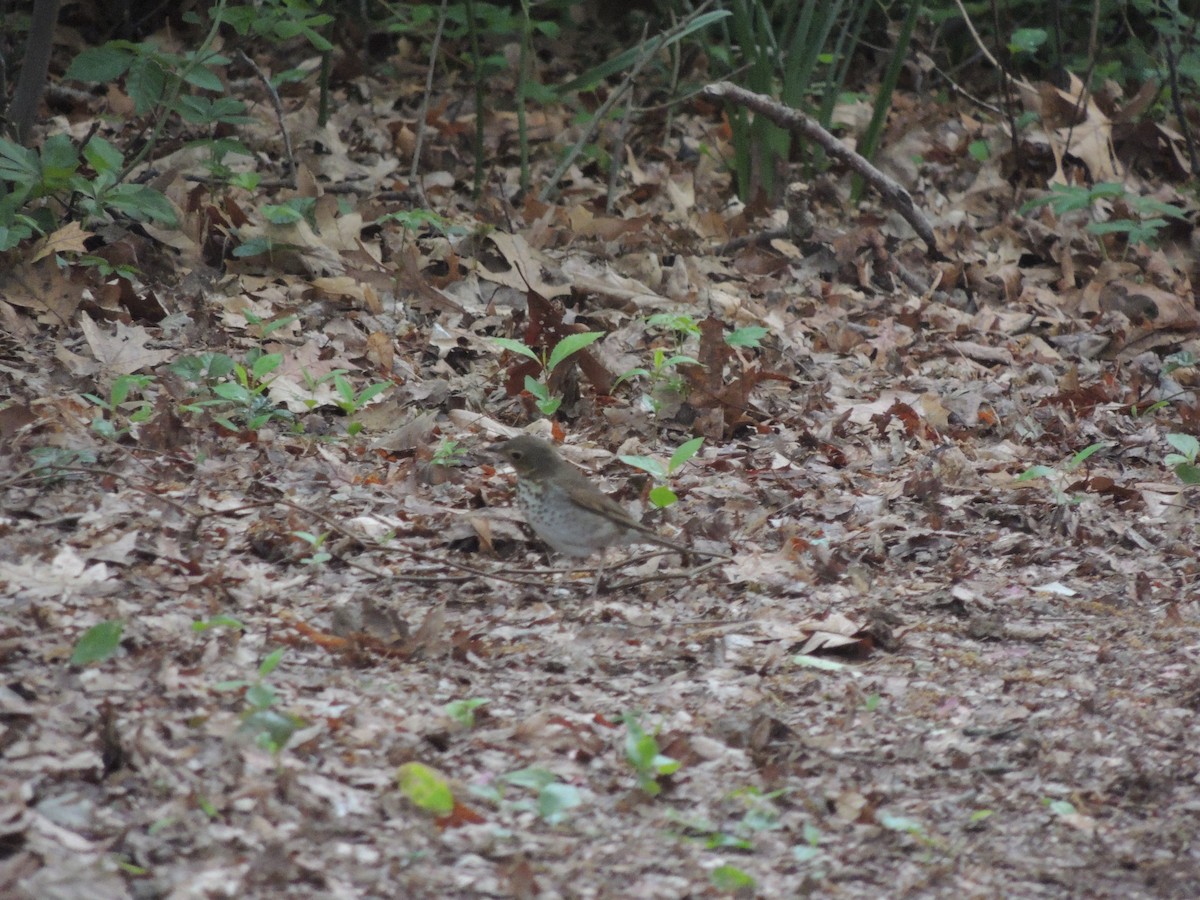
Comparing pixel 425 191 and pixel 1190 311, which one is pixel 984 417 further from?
pixel 425 191

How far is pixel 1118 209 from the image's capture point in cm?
774

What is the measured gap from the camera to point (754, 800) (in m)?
2.79

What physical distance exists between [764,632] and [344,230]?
3.36 metres

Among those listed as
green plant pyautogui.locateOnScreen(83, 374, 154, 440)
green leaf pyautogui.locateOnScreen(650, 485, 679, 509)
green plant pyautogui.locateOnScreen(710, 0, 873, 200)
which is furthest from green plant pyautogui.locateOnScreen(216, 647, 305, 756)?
green plant pyautogui.locateOnScreen(710, 0, 873, 200)

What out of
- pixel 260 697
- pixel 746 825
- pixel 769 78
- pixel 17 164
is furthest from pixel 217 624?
pixel 769 78

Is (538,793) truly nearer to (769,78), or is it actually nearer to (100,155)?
(100,155)

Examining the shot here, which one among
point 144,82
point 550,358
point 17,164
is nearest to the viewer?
point 17,164

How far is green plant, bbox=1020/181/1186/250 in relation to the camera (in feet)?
22.8

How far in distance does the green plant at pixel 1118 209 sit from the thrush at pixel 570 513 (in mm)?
3961

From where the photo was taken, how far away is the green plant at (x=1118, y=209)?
6.94 metres

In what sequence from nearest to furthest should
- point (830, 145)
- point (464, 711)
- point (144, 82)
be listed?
point (464, 711), point (144, 82), point (830, 145)

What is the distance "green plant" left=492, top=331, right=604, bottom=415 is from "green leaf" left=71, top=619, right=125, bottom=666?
7.93ft

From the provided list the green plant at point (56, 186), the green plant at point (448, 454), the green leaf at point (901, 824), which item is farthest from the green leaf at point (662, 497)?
the green plant at point (56, 186)

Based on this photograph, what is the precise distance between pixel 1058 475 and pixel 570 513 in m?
1.97
